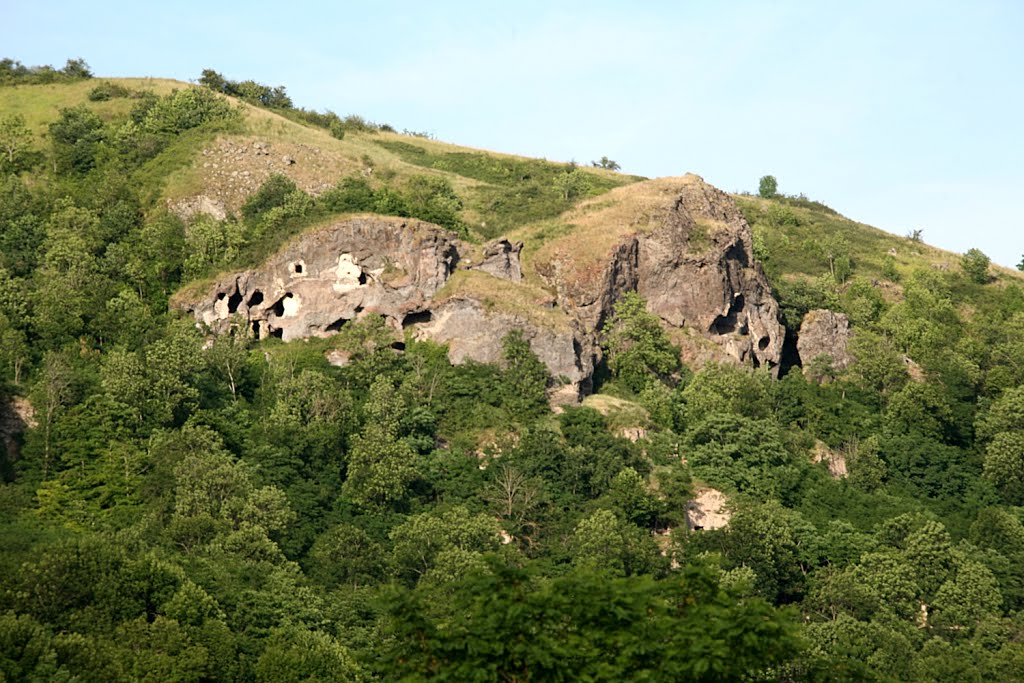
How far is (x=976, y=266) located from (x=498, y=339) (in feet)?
172

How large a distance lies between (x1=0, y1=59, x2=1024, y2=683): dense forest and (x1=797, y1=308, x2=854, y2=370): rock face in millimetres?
1434

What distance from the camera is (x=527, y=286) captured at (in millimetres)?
100000

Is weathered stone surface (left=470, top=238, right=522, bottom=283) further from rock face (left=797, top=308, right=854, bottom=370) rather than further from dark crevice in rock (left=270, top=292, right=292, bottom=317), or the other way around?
rock face (left=797, top=308, right=854, bottom=370)

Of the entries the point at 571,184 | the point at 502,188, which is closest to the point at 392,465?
the point at 502,188

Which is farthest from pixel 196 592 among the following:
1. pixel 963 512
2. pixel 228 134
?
pixel 228 134

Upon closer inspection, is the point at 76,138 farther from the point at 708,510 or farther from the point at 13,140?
the point at 708,510

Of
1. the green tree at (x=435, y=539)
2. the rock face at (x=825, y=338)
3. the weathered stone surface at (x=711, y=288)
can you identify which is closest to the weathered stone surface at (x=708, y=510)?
the green tree at (x=435, y=539)

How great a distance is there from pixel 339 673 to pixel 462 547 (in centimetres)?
1327

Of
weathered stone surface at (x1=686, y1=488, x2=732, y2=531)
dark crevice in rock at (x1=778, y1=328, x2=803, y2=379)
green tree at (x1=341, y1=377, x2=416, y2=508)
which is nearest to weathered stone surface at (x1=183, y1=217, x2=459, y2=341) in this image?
green tree at (x1=341, y1=377, x2=416, y2=508)

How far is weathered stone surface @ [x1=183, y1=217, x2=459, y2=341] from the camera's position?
9825 centimetres

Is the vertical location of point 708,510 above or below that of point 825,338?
below

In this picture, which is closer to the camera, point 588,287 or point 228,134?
point 588,287

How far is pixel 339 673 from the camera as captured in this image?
6525 centimetres

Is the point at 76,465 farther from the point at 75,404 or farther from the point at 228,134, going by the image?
the point at 228,134
